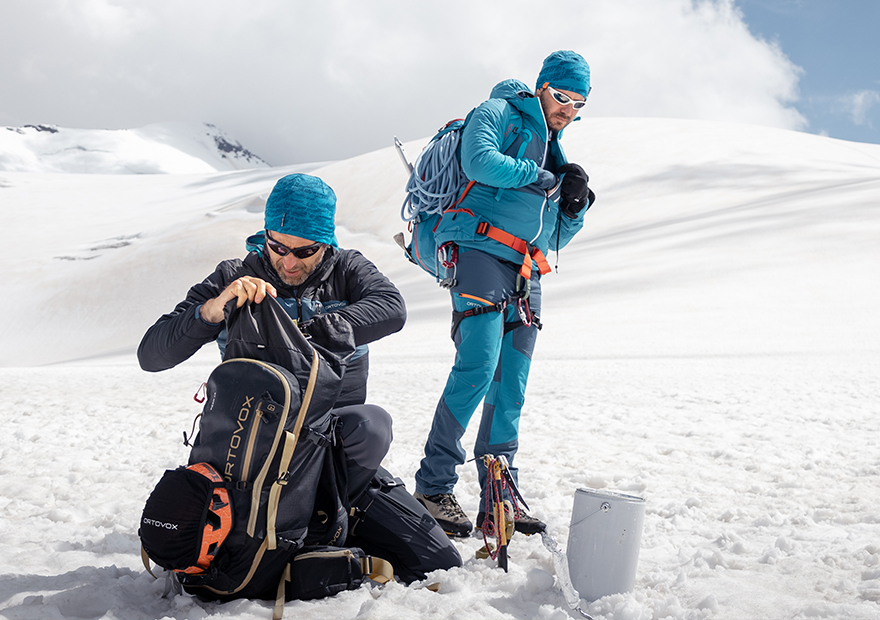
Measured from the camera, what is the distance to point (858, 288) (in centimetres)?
1185

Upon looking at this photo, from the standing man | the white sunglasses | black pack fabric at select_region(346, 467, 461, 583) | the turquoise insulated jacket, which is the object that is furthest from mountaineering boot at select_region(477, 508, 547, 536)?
the white sunglasses

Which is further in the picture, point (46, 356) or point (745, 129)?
point (745, 129)

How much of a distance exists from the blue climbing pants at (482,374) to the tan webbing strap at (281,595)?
88cm

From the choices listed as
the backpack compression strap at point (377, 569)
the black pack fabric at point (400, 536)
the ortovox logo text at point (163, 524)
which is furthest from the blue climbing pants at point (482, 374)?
the ortovox logo text at point (163, 524)

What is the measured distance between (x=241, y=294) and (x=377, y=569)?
3.12 ft

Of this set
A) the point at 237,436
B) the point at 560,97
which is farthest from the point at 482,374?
the point at 560,97

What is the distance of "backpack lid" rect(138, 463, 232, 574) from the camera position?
189 centimetres

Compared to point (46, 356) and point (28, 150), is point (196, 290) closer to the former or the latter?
point (46, 356)

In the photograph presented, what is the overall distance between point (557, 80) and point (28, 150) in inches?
9022

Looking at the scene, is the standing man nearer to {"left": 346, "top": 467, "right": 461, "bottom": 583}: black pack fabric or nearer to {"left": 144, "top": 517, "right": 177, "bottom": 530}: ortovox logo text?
{"left": 346, "top": 467, "right": 461, "bottom": 583}: black pack fabric

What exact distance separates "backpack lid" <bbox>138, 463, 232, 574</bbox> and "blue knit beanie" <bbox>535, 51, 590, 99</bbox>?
212 centimetres

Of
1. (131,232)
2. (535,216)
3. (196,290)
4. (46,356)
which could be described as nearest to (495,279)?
(535,216)

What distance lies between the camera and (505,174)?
278cm

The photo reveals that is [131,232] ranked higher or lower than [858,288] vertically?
higher
